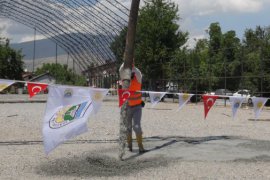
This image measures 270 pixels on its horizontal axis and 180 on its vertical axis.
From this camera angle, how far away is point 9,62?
76.3 m

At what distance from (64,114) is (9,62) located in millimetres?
69454

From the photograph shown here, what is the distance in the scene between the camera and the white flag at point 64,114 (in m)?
9.09

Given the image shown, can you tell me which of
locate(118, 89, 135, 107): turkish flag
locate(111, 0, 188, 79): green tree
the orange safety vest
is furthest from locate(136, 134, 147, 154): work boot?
locate(111, 0, 188, 79): green tree

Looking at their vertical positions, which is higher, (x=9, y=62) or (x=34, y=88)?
(x=9, y=62)

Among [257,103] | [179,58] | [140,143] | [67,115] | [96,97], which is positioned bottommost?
[140,143]

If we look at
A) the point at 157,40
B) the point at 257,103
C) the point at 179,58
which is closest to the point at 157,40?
the point at 157,40

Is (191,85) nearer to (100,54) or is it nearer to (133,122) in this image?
(100,54)

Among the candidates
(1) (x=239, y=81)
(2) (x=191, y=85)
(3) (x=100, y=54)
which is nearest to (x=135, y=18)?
(1) (x=239, y=81)

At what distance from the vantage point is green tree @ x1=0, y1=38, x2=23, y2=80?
244 ft

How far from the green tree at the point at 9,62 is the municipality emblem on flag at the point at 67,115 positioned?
66.3 m

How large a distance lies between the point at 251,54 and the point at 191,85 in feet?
17.0

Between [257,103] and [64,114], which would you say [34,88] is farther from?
[257,103]

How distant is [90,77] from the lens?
58.6 metres

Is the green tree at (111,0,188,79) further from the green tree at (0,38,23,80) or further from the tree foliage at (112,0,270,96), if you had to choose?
the green tree at (0,38,23,80)
